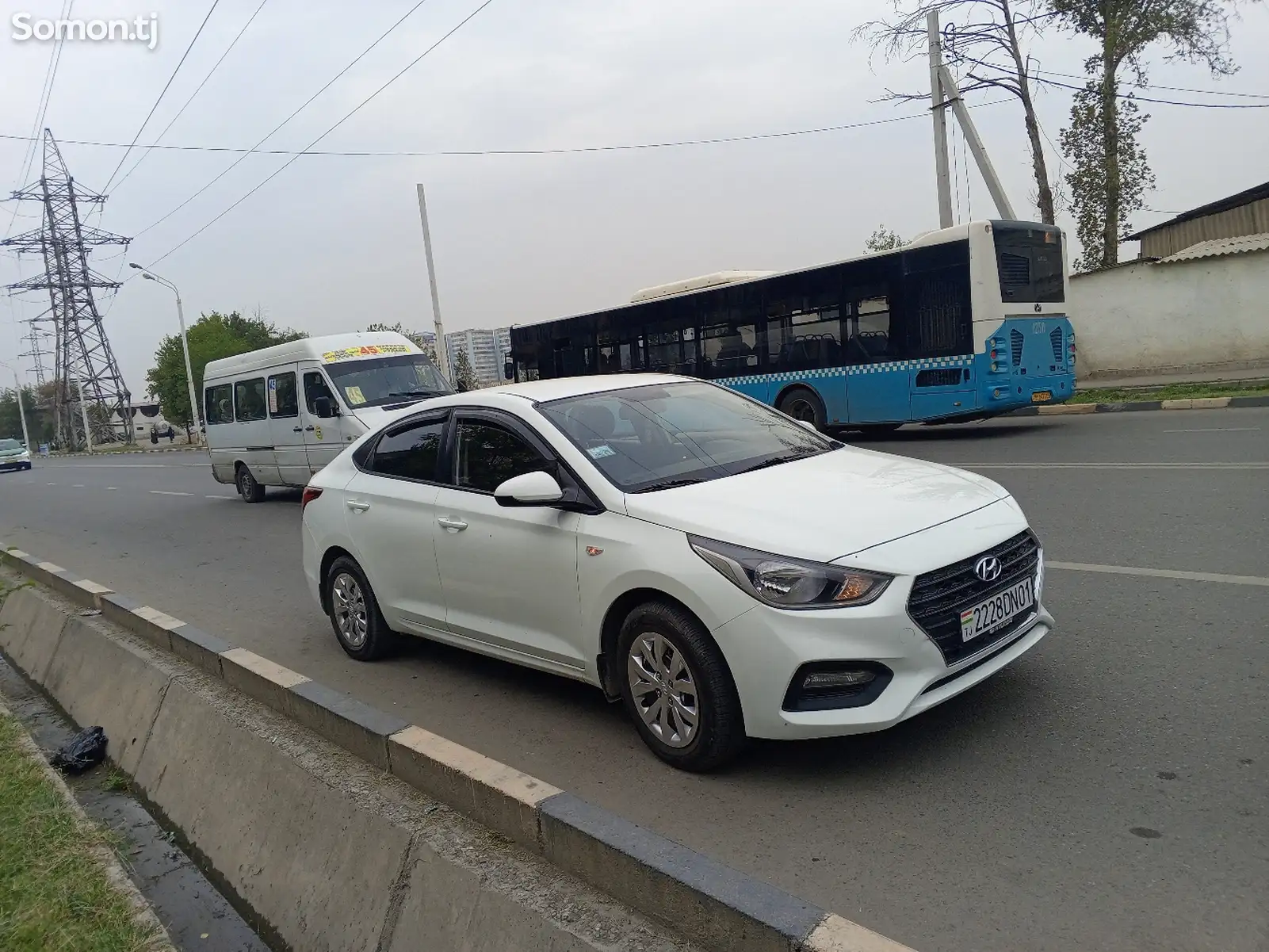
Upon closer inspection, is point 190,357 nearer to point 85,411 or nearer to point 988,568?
point 85,411

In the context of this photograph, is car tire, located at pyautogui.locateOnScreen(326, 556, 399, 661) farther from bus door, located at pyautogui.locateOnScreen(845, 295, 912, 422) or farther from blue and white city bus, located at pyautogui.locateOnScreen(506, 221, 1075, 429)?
bus door, located at pyautogui.locateOnScreen(845, 295, 912, 422)

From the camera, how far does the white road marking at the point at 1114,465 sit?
8.92 metres

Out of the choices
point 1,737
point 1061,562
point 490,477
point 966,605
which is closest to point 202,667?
point 1,737

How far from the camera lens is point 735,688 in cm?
354

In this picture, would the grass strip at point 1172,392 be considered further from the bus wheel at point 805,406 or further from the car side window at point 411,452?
the car side window at point 411,452

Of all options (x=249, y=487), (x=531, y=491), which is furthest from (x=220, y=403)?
(x=531, y=491)

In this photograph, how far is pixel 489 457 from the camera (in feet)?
15.9

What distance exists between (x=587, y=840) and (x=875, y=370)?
42.5 ft

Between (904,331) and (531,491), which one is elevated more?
Result: (904,331)

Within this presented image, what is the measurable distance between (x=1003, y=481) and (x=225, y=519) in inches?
A: 409

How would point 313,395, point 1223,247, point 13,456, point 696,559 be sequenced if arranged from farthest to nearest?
point 13,456, point 1223,247, point 313,395, point 696,559

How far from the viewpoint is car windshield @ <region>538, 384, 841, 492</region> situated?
430 centimetres

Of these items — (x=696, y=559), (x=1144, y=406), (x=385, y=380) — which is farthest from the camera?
(x=1144, y=406)

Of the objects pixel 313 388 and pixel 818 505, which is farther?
pixel 313 388
